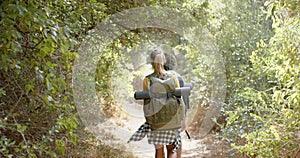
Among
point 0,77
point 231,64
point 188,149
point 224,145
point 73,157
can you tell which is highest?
point 0,77

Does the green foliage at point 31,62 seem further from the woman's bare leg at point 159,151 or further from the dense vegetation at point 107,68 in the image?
the woman's bare leg at point 159,151

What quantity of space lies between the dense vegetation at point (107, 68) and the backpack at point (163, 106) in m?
0.60

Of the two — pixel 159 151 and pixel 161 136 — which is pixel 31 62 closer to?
pixel 161 136

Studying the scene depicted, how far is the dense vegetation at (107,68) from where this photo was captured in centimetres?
218

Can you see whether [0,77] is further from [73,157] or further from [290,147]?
[290,147]

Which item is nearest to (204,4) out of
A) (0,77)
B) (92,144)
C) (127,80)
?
(127,80)

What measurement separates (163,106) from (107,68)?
251cm

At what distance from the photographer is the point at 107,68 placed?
6.11 metres

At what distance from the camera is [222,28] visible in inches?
277

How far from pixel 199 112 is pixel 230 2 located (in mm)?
2301

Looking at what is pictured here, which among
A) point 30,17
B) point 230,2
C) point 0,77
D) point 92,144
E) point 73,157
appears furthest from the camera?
point 230,2

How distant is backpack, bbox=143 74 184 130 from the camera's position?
3.78 m

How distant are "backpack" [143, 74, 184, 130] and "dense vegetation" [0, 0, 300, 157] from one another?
601 mm

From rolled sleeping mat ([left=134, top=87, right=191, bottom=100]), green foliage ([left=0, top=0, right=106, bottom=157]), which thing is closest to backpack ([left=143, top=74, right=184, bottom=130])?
rolled sleeping mat ([left=134, top=87, right=191, bottom=100])
